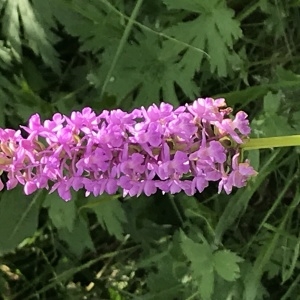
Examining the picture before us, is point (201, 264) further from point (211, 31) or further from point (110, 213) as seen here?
point (211, 31)

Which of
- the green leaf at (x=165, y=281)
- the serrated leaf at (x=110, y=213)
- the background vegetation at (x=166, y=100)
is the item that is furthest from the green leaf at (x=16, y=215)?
the green leaf at (x=165, y=281)

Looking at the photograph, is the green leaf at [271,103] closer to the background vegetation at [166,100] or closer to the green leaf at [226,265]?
the background vegetation at [166,100]

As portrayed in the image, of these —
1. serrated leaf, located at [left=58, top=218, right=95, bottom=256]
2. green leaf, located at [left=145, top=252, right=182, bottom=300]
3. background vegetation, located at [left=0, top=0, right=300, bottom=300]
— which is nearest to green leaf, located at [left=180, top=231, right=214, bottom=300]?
background vegetation, located at [left=0, top=0, right=300, bottom=300]

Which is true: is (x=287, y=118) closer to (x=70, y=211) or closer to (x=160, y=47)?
(x=160, y=47)

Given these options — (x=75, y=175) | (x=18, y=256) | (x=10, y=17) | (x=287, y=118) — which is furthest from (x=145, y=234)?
(x=75, y=175)

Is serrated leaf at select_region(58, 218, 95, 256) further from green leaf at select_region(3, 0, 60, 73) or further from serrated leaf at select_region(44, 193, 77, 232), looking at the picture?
green leaf at select_region(3, 0, 60, 73)

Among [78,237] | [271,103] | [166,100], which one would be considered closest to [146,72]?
[166,100]
